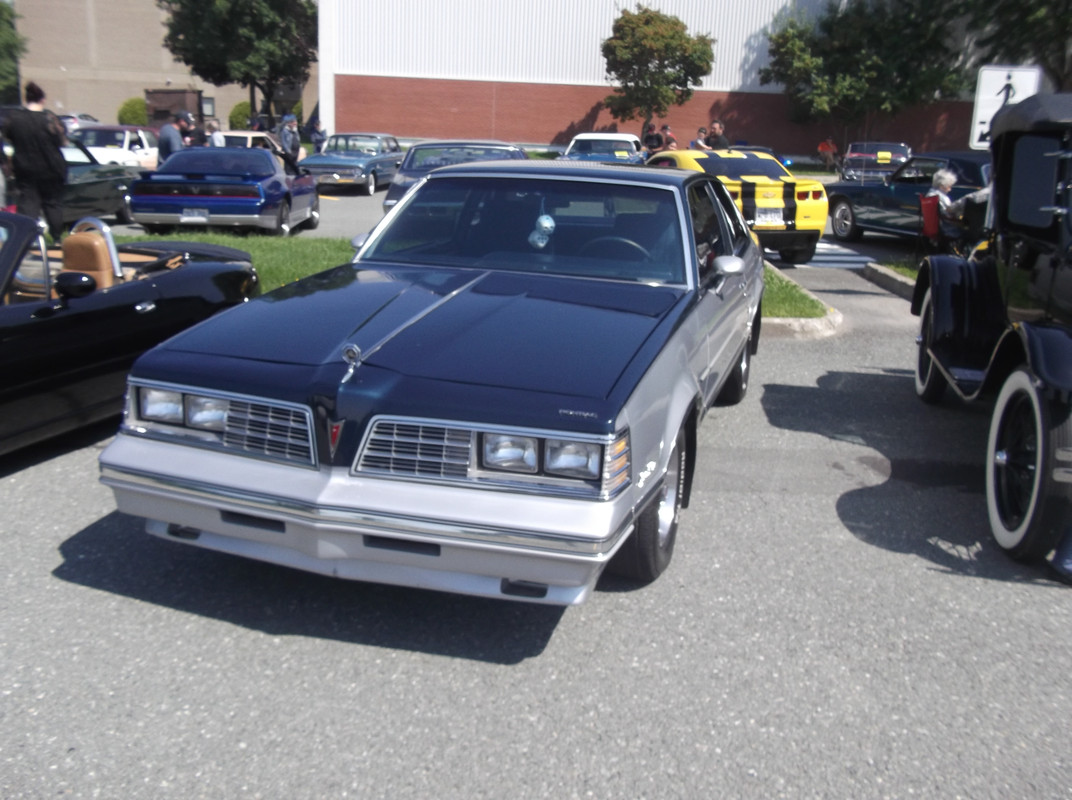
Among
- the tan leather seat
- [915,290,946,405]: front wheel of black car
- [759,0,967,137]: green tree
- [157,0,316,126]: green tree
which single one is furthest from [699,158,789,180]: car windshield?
[157,0,316,126]: green tree

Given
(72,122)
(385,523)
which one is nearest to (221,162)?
(385,523)

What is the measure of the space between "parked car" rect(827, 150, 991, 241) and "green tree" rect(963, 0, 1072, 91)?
1886cm

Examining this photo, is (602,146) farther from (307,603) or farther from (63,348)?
(307,603)

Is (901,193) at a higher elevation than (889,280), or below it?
higher

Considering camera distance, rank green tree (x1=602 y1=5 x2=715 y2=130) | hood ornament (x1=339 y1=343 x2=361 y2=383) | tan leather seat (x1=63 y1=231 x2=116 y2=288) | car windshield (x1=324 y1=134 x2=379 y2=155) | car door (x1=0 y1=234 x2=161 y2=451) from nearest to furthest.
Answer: hood ornament (x1=339 y1=343 x2=361 y2=383), car door (x1=0 y1=234 x2=161 y2=451), tan leather seat (x1=63 y1=231 x2=116 y2=288), car windshield (x1=324 y1=134 x2=379 y2=155), green tree (x1=602 y1=5 x2=715 y2=130)

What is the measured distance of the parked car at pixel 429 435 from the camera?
128 inches

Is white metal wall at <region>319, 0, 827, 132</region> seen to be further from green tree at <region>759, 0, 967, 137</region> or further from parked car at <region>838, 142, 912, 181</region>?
parked car at <region>838, 142, 912, 181</region>

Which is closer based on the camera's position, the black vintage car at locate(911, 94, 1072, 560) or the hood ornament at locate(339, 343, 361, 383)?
the hood ornament at locate(339, 343, 361, 383)

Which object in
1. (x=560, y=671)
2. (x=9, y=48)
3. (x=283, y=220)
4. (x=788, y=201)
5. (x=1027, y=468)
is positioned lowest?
(x=560, y=671)

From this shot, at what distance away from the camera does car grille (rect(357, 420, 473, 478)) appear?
329 cm

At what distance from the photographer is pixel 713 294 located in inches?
194

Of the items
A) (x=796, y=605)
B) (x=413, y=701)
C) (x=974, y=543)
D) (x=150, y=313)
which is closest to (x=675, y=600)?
(x=796, y=605)

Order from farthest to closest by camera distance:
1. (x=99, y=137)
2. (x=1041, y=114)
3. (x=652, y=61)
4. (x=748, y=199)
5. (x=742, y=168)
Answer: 1. (x=652, y=61)
2. (x=99, y=137)
3. (x=742, y=168)
4. (x=748, y=199)
5. (x=1041, y=114)

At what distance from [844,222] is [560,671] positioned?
14743 millimetres
